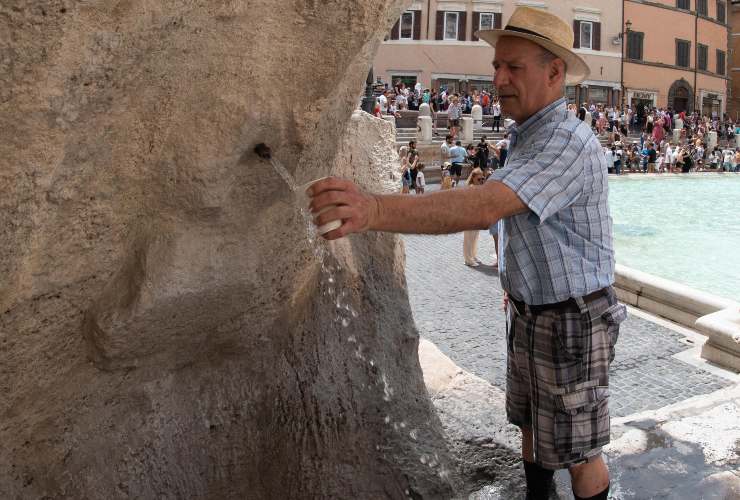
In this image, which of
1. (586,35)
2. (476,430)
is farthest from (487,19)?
(476,430)

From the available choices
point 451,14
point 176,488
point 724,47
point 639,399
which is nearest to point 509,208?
point 176,488

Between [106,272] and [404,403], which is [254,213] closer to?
[106,272]

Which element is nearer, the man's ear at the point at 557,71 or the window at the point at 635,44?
the man's ear at the point at 557,71

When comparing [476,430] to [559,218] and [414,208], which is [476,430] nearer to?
[559,218]

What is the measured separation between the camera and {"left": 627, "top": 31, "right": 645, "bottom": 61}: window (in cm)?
3522

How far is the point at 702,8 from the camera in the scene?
3856 centimetres

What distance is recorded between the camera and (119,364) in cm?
182

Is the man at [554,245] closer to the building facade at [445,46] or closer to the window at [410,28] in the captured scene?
the building facade at [445,46]

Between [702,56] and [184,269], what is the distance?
41903 millimetres

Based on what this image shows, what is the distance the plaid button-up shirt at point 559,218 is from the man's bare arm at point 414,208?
114 mm

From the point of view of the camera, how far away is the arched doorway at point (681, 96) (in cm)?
3722

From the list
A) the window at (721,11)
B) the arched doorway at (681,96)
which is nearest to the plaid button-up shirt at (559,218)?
the arched doorway at (681,96)

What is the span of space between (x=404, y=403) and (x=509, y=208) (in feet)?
3.29

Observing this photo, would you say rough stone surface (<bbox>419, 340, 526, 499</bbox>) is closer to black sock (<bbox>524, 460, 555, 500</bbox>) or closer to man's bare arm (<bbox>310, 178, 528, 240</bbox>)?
black sock (<bbox>524, 460, 555, 500</bbox>)
